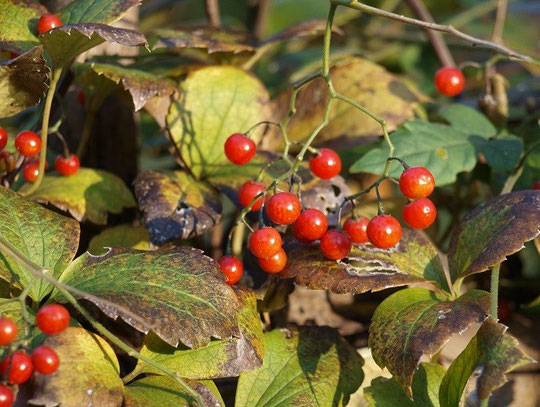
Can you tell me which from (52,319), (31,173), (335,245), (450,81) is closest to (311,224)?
(335,245)

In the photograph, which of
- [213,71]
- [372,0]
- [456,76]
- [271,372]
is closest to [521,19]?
[372,0]

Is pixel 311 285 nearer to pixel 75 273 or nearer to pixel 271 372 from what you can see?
pixel 271 372

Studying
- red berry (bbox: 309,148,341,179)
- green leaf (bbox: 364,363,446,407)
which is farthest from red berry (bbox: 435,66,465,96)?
green leaf (bbox: 364,363,446,407)

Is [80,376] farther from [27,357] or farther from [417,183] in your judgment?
[417,183]

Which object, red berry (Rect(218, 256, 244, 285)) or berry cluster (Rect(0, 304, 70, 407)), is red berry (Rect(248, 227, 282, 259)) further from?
berry cluster (Rect(0, 304, 70, 407))

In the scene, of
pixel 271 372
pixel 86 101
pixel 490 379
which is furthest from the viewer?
pixel 86 101

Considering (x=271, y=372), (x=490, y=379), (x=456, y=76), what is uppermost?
Result: (x=456, y=76)

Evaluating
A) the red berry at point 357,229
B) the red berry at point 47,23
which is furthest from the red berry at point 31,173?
the red berry at point 357,229
